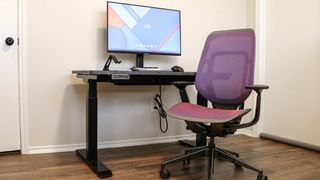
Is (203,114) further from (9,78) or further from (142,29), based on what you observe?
(9,78)

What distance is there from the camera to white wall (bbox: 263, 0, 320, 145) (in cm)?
270

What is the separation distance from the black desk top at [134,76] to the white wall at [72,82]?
383 millimetres

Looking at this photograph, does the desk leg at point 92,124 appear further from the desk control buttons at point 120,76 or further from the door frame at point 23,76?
the door frame at point 23,76

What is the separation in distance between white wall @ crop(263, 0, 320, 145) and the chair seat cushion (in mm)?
1237

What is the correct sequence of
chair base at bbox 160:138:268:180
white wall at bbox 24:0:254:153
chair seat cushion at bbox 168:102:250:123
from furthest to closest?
white wall at bbox 24:0:254:153, chair base at bbox 160:138:268:180, chair seat cushion at bbox 168:102:250:123

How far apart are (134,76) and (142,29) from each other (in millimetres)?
671

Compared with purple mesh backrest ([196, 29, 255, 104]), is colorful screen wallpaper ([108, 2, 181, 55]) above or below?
above

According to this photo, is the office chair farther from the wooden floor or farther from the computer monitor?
the computer monitor

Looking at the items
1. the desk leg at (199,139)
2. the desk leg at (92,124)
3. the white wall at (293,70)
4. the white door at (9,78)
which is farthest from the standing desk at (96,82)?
the white wall at (293,70)

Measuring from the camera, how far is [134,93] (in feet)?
9.34

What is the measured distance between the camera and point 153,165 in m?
2.24

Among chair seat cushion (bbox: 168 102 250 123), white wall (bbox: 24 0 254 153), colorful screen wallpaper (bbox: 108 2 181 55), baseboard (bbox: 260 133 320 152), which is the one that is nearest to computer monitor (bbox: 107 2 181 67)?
colorful screen wallpaper (bbox: 108 2 181 55)

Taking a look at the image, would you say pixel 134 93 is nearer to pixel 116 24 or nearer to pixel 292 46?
pixel 116 24

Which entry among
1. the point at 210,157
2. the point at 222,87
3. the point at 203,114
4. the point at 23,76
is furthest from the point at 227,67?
the point at 23,76
